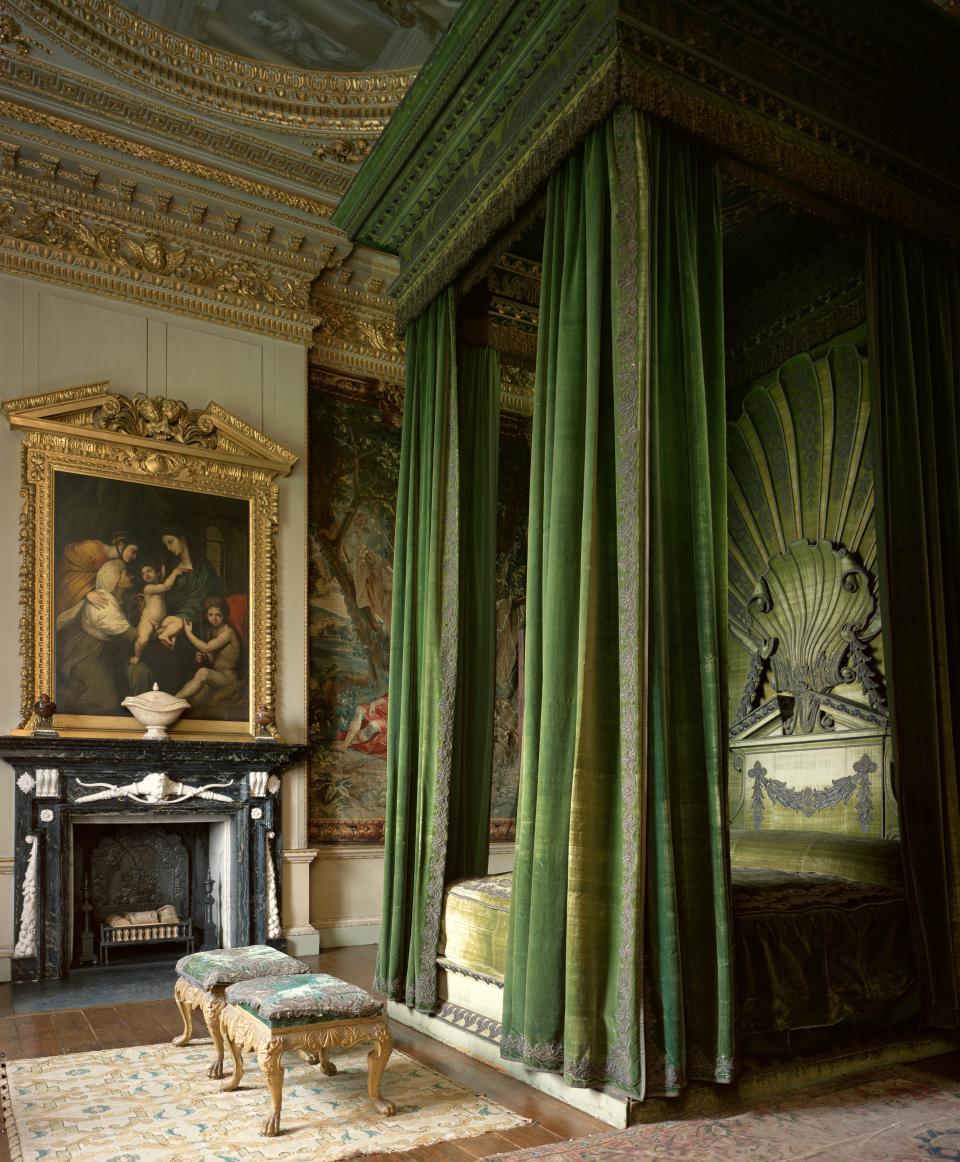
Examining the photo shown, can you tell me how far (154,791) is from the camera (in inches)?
287

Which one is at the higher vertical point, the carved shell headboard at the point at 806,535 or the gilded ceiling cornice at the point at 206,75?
the gilded ceiling cornice at the point at 206,75

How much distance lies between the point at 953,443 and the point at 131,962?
627cm

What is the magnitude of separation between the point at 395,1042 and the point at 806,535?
352cm

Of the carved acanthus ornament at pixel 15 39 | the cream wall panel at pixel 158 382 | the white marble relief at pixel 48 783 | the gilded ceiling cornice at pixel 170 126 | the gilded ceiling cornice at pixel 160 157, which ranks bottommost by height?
the white marble relief at pixel 48 783

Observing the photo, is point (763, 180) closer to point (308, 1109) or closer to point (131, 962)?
point (308, 1109)

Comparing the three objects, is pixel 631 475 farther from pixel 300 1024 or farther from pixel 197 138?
pixel 197 138

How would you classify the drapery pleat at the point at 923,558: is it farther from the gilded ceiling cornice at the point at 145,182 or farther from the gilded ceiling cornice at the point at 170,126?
the gilded ceiling cornice at the point at 145,182

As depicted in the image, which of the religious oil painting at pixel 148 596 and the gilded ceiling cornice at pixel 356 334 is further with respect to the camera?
the gilded ceiling cornice at pixel 356 334

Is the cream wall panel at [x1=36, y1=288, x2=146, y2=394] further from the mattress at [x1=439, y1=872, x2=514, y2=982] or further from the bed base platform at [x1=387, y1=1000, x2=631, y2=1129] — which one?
the bed base platform at [x1=387, y1=1000, x2=631, y2=1129]

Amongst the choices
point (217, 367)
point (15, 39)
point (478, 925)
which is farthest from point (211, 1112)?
point (15, 39)

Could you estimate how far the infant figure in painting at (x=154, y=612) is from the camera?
754cm

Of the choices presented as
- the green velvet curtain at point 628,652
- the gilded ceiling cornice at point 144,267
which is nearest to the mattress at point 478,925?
the green velvet curtain at point 628,652

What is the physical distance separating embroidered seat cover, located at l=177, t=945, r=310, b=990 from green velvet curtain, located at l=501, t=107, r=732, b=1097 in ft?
3.70

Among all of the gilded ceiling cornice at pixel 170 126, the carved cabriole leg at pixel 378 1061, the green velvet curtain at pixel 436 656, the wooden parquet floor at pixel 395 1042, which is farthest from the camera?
the gilded ceiling cornice at pixel 170 126
